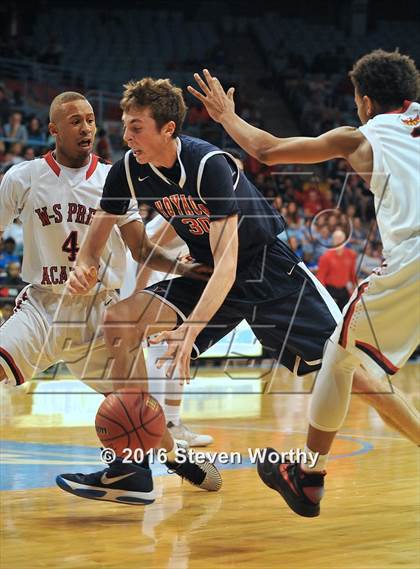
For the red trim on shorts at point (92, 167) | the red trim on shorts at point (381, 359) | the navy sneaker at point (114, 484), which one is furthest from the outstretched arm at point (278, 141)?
the navy sneaker at point (114, 484)

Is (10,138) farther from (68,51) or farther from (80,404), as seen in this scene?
(68,51)

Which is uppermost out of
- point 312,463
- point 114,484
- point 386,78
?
point 386,78

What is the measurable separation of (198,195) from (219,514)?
1618 mm

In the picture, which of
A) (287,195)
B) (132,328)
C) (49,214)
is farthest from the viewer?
(287,195)

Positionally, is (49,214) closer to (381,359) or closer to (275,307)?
(275,307)

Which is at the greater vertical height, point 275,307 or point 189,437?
point 275,307

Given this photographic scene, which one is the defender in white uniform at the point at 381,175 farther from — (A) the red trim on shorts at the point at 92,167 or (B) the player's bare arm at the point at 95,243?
(A) the red trim on shorts at the point at 92,167

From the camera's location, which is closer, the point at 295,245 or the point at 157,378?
the point at 157,378

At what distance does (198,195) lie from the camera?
197 inches

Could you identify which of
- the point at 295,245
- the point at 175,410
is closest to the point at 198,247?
the point at 175,410

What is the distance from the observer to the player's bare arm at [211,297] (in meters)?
4.29

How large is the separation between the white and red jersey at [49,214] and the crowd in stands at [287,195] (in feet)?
20.6

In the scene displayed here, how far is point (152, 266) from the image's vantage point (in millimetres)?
5758

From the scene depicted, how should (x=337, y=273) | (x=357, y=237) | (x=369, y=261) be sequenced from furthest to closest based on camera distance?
(x=357, y=237), (x=369, y=261), (x=337, y=273)
